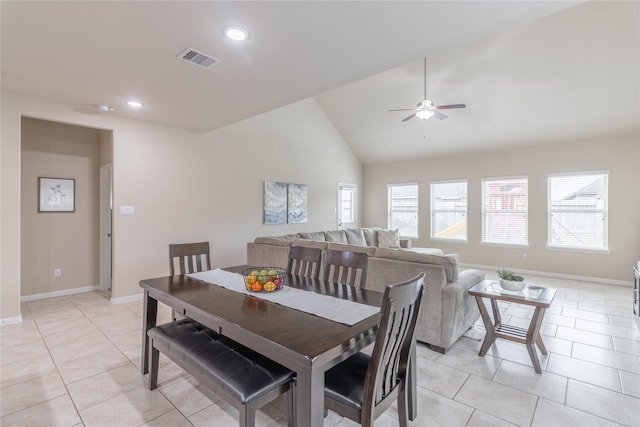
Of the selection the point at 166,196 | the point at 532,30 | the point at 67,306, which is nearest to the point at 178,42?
the point at 166,196

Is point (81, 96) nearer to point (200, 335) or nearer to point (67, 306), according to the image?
point (67, 306)

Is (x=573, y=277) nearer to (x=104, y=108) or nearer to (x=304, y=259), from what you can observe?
(x=304, y=259)

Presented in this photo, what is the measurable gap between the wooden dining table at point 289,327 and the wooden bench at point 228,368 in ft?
0.55

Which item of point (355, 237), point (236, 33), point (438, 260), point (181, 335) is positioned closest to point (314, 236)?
point (355, 237)

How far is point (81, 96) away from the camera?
3.36 metres

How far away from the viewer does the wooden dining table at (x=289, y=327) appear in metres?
1.23

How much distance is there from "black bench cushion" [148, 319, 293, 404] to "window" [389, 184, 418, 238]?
6385mm

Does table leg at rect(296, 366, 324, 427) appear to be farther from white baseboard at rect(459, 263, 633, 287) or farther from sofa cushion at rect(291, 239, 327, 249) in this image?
white baseboard at rect(459, 263, 633, 287)

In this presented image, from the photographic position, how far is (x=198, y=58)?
254 cm

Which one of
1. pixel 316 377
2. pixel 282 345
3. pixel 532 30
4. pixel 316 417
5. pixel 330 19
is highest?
pixel 532 30

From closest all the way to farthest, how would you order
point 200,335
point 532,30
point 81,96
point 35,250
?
point 200,335
point 81,96
point 532,30
point 35,250

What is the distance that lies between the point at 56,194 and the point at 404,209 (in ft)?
23.1

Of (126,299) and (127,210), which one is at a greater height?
(127,210)

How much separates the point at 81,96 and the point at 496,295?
4.71 metres
